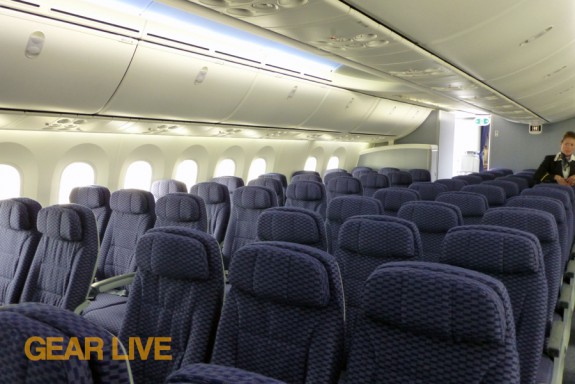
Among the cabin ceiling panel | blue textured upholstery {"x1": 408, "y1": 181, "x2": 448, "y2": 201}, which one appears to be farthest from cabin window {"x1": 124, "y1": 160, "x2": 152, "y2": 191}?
blue textured upholstery {"x1": 408, "y1": 181, "x2": 448, "y2": 201}

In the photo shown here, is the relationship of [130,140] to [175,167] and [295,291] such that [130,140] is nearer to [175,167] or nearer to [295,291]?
[175,167]

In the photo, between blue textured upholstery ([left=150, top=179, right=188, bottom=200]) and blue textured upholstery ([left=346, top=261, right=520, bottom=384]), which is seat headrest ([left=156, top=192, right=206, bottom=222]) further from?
blue textured upholstery ([left=346, top=261, right=520, bottom=384])

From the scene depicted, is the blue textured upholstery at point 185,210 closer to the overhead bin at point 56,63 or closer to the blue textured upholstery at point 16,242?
the blue textured upholstery at point 16,242

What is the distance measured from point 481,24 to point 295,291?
10.4 ft

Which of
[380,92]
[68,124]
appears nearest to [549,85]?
[380,92]

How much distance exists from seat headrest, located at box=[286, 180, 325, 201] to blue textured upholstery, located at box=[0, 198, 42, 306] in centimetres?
411

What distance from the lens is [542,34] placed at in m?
5.06

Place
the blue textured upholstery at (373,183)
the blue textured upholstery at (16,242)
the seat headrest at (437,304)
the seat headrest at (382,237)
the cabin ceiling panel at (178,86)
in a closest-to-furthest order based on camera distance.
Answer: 1. the seat headrest at (437,304)
2. the seat headrest at (382,237)
3. the blue textured upholstery at (16,242)
4. the cabin ceiling panel at (178,86)
5. the blue textured upholstery at (373,183)

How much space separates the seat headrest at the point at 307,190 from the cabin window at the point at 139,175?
109 inches

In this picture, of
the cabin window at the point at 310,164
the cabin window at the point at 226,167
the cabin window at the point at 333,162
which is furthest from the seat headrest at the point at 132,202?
the cabin window at the point at 333,162

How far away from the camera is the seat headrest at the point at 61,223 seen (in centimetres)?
400

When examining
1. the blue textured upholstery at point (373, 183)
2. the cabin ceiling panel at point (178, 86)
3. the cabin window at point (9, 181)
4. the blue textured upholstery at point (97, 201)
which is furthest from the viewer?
the blue textured upholstery at point (373, 183)

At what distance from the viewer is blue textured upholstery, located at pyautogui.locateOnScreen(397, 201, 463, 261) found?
4.85 metres

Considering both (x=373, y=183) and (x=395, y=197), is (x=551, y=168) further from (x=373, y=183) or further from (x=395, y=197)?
(x=395, y=197)
